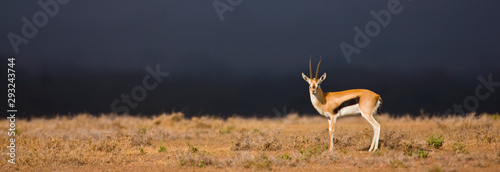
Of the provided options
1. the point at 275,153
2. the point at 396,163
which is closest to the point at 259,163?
the point at 275,153

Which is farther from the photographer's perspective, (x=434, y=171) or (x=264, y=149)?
(x=264, y=149)

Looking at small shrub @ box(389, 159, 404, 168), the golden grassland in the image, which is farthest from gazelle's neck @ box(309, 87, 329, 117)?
small shrub @ box(389, 159, 404, 168)

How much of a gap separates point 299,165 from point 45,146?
9.64 meters

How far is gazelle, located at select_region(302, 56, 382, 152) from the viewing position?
1296cm

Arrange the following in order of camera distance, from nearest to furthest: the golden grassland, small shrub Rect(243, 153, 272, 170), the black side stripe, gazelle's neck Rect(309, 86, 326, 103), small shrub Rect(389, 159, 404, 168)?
1. small shrub Rect(389, 159, 404, 168)
2. small shrub Rect(243, 153, 272, 170)
3. the golden grassland
4. the black side stripe
5. gazelle's neck Rect(309, 86, 326, 103)

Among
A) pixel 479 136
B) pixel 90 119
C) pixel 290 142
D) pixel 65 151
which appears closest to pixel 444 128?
pixel 479 136

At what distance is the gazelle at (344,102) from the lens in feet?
42.5

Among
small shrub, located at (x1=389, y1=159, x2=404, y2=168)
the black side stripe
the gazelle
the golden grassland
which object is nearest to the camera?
small shrub, located at (x1=389, y1=159, x2=404, y2=168)

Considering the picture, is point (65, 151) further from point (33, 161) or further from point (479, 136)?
point (479, 136)

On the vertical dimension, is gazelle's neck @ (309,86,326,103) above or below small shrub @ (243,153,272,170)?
above

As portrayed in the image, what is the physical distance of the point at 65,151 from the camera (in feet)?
48.6

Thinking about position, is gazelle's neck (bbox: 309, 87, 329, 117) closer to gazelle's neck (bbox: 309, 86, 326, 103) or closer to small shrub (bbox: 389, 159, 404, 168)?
gazelle's neck (bbox: 309, 86, 326, 103)

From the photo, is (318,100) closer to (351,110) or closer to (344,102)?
(344,102)

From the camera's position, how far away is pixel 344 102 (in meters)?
13.2
